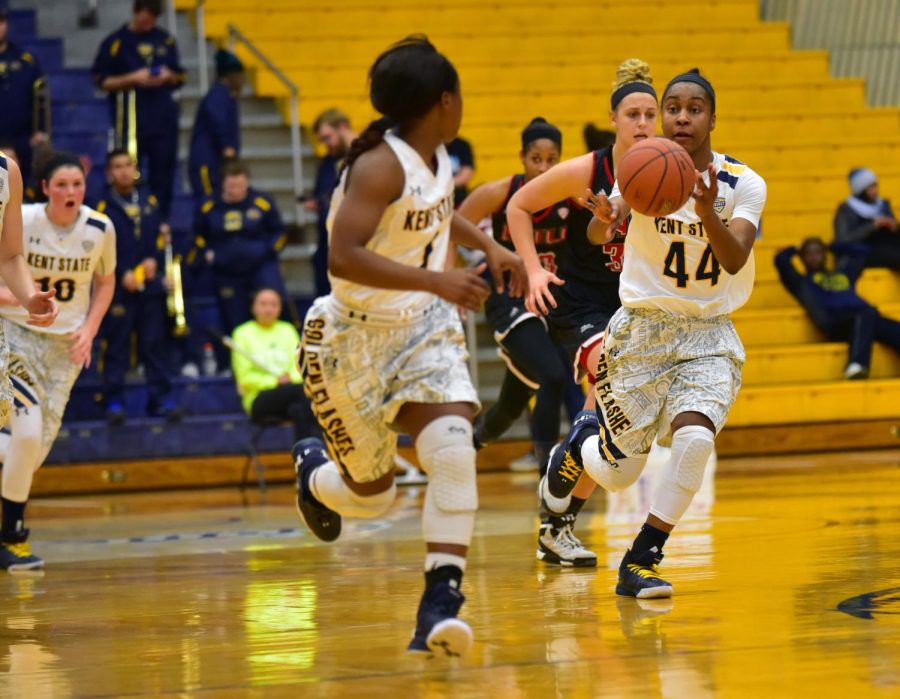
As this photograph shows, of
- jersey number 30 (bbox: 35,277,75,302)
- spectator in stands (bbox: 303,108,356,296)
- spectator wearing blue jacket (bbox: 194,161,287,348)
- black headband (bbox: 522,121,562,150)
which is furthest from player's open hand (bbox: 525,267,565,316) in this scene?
spectator wearing blue jacket (bbox: 194,161,287,348)

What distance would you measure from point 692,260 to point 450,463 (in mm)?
1532

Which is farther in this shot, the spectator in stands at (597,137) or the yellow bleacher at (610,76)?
the yellow bleacher at (610,76)

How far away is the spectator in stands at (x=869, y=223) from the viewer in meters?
14.0

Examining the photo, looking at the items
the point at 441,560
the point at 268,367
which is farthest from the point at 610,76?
the point at 441,560

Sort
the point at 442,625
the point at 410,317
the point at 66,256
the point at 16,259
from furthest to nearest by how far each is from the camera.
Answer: the point at 66,256, the point at 16,259, the point at 410,317, the point at 442,625

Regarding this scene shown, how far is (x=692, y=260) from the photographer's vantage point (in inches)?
220

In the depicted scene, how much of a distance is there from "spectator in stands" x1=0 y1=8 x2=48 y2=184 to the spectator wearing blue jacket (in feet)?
6.27

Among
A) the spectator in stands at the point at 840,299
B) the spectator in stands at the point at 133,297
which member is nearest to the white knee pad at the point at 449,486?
the spectator in stands at the point at 133,297

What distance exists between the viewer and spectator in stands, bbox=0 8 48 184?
13.6 metres

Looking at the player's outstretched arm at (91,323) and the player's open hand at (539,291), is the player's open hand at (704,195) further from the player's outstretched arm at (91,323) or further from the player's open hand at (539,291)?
the player's outstretched arm at (91,323)

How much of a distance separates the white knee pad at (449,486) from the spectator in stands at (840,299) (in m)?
9.32

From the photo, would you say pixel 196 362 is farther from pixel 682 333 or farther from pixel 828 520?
pixel 682 333

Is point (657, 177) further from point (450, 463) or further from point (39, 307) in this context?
point (39, 307)

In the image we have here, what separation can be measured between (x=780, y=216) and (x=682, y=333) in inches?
385
